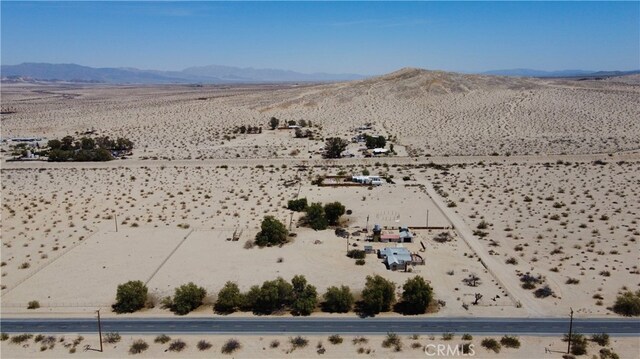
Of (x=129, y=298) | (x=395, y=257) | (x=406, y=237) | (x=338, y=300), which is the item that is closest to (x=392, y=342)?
(x=338, y=300)

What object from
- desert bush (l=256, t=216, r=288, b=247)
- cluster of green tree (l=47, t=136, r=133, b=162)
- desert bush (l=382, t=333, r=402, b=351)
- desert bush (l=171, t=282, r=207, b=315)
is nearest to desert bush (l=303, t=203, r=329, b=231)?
desert bush (l=256, t=216, r=288, b=247)

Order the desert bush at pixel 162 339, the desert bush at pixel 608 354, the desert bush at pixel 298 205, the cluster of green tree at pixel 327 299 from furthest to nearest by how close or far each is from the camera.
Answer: the desert bush at pixel 298 205 < the cluster of green tree at pixel 327 299 < the desert bush at pixel 162 339 < the desert bush at pixel 608 354

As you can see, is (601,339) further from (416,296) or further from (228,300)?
(228,300)

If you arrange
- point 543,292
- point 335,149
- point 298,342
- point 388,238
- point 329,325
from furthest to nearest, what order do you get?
point 335,149 → point 388,238 → point 543,292 → point 329,325 → point 298,342

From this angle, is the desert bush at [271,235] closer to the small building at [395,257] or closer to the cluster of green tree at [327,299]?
the small building at [395,257]

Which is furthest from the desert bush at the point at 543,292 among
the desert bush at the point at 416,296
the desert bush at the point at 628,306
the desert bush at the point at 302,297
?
the desert bush at the point at 302,297

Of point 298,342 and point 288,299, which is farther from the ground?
point 288,299

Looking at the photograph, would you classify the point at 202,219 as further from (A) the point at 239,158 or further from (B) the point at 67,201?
(A) the point at 239,158

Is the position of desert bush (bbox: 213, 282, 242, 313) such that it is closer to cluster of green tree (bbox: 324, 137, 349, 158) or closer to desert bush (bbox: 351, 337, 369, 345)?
desert bush (bbox: 351, 337, 369, 345)
